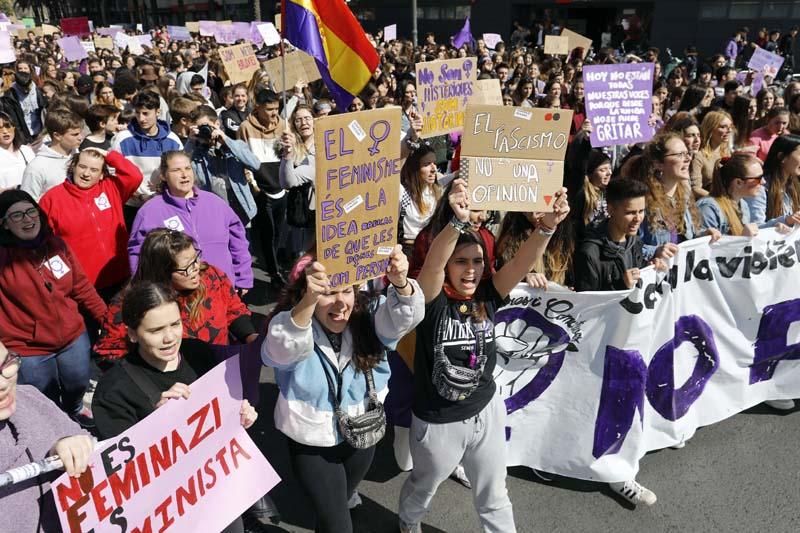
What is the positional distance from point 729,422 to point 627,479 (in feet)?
3.66

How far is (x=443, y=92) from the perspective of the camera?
19.9 ft

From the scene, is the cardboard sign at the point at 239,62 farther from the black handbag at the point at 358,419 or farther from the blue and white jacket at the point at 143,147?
the black handbag at the point at 358,419

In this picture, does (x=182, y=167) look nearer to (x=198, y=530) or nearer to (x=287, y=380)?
(x=287, y=380)

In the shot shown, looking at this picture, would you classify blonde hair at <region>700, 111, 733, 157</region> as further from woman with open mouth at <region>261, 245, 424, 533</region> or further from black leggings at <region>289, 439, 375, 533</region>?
black leggings at <region>289, 439, 375, 533</region>

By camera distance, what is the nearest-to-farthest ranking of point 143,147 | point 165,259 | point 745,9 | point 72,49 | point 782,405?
1. point 165,259
2. point 782,405
3. point 143,147
4. point 72,49
5. point 745,9

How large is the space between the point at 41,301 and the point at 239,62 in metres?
6.77

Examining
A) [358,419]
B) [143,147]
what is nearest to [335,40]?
[143,147]

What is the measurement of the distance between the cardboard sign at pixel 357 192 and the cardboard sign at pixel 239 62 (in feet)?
24.1

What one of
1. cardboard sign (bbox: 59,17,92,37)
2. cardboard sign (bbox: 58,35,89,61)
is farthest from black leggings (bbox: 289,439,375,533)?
cardboard sign (bbox: 59,17,92,37)

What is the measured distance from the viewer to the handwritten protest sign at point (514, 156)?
2857 mm

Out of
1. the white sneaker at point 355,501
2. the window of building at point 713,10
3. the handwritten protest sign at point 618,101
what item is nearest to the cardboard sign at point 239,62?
the handwritten protest sign at point 618,101

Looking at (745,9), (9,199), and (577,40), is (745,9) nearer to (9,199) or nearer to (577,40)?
(577,40)

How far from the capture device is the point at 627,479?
3463mm

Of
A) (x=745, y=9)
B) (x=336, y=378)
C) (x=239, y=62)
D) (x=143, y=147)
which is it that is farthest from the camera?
(x=745, y=9)
